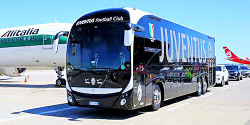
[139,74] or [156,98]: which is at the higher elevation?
[139,74]

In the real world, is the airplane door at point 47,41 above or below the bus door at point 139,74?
above

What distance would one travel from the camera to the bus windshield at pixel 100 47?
811cm

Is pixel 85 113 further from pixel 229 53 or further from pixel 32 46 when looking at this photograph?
pixel 229 53

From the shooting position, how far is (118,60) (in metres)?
8.09

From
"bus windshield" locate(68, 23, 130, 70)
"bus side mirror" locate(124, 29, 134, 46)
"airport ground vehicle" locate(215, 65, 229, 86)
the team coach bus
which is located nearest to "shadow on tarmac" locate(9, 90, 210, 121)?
the team coach bus

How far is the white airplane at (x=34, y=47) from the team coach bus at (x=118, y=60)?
11486mm

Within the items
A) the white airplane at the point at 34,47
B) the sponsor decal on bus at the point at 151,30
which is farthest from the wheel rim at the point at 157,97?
the white airplane at the point at 34,47

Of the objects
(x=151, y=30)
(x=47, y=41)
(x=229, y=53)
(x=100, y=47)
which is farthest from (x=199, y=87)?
(x=229, y=53)

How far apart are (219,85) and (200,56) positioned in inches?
367

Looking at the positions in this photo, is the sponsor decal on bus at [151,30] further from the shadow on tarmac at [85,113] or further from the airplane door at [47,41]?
the airplane door at [47,41]

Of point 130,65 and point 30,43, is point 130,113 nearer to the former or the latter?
point 130,65

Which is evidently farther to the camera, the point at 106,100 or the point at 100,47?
the point at 100,47

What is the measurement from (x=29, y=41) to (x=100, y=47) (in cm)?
1467

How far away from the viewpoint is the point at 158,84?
32.5 ft
